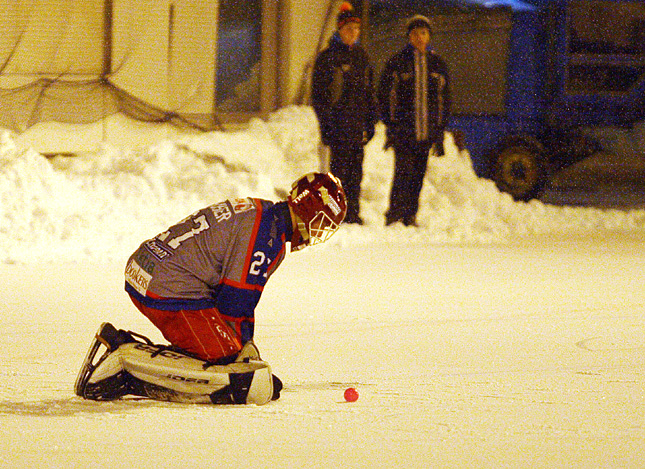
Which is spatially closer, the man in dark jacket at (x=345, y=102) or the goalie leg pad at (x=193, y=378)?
the goalie leg pad at (x=193, y=378)

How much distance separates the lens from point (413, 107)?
33.9 ft

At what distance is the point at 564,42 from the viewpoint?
544 inches

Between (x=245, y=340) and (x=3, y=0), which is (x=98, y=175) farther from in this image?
(x=245, y=340)

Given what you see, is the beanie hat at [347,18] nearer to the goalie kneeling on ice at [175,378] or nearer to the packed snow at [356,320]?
the packed snow at [356,320]

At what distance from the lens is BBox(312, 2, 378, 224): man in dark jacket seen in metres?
10.3

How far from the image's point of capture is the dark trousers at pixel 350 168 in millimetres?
10391

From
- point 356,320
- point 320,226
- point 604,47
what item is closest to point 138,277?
point 320,226

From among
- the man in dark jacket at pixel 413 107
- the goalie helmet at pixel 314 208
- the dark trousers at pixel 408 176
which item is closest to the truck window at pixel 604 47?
the man in dark jacket at pixel 413 107

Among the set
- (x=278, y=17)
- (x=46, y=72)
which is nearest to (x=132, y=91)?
(x=46, y=72)

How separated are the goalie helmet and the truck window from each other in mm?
9933

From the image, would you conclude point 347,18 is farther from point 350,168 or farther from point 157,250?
point 157,250

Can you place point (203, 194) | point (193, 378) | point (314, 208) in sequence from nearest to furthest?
point (193, 378), point (314, 208), point (203, 194)

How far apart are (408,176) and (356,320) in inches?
161

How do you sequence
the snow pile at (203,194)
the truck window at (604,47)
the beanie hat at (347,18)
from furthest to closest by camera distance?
1. the truck window at (604,47)
2. the beanie hat at (347,18)
3. the snow pile at (203,194)
